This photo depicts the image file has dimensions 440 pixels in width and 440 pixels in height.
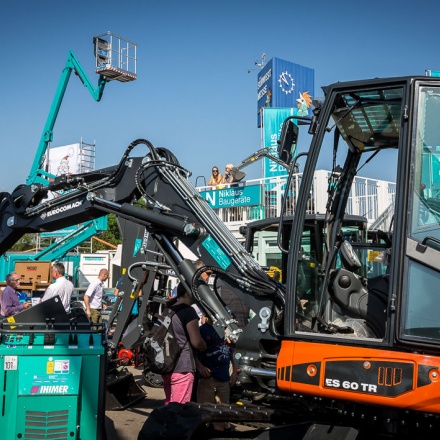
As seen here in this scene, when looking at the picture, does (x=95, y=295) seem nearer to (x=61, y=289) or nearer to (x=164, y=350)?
(x=61, y=289)

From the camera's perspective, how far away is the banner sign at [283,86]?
114 ft

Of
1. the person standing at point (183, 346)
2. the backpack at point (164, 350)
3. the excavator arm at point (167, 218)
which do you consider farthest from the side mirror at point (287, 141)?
the backpack at point (164, 350)

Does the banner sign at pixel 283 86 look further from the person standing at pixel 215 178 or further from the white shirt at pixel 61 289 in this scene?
the white shirt at pixel 61 289

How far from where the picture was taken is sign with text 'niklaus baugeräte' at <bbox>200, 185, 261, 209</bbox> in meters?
18.0

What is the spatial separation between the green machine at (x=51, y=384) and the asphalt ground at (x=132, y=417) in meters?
1.39

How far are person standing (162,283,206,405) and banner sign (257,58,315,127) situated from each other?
28236 mm

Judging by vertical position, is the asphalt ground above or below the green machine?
below

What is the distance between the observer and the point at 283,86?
3509 cm

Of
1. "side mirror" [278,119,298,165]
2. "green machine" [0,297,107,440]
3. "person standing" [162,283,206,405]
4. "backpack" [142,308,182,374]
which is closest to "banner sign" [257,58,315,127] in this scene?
"person standing" [162,283,206,405]

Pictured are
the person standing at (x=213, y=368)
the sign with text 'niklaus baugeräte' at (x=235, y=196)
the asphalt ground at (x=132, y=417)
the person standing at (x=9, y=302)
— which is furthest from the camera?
the sign with text 'niklaus baugeräte' at (x=235, y=196)

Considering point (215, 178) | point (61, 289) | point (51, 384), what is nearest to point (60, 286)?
point (61, 289)

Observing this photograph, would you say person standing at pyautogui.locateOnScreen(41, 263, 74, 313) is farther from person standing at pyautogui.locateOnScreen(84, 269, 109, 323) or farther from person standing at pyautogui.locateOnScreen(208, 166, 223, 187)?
person standing at pyautogui.locateOnScreen(208, 166, 223, 187)

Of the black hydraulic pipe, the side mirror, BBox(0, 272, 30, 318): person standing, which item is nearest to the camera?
the side mirror

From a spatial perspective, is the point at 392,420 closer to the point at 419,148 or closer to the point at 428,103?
the point at 419,148
